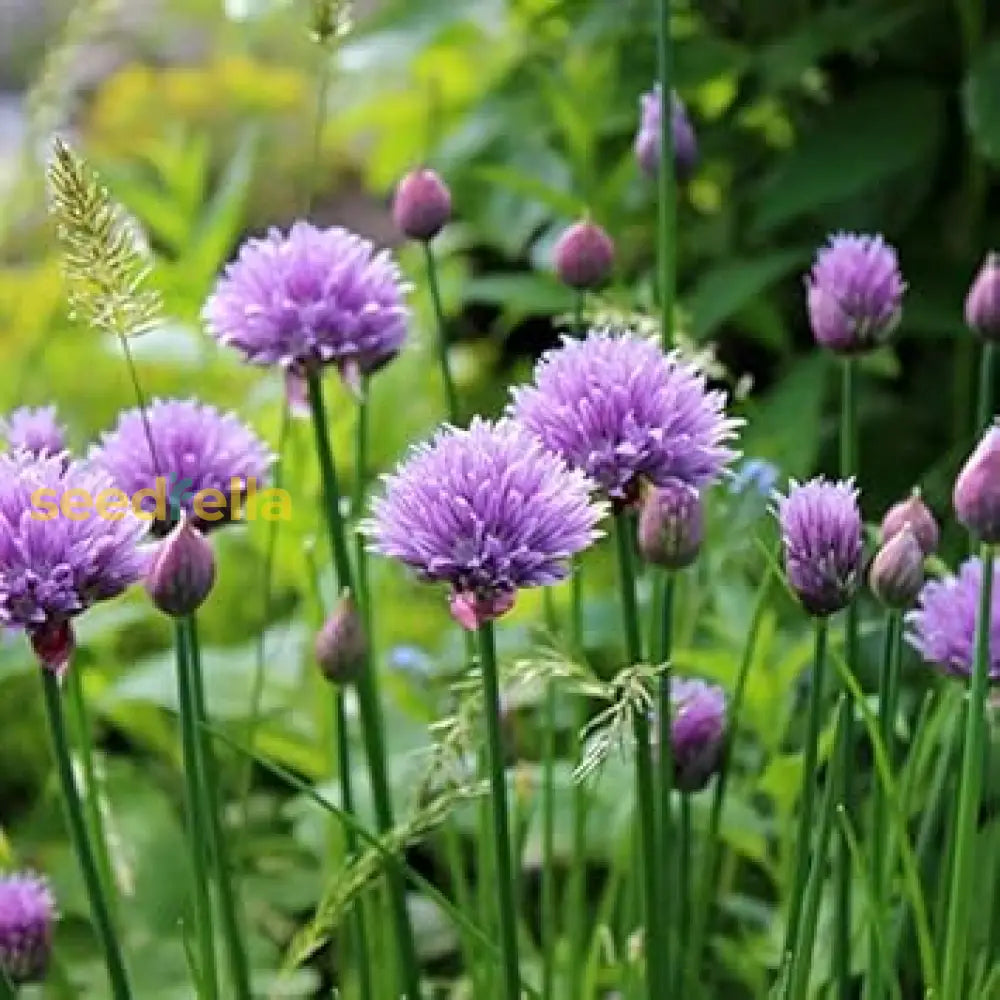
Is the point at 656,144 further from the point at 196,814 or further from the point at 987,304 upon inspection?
the point at 196,814

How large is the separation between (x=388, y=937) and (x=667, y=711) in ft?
0.72

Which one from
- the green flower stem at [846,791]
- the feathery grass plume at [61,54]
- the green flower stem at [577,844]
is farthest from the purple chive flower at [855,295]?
the feathery grass plume at [61,54]

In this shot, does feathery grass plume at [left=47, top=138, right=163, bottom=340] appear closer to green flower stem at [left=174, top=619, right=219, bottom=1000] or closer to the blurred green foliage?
green flower stem at [left=174, top=619, right=219, bottom=1000]

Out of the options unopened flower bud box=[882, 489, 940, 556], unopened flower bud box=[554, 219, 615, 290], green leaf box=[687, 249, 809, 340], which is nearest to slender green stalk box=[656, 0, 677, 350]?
unopened flower bud box=[554, 219, 615, 290]

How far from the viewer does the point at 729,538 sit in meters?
0.97

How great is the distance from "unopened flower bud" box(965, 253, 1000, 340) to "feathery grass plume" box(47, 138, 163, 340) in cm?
30

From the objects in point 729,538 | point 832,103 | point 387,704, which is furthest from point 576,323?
point 832,103

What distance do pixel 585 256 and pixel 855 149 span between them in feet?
1.95

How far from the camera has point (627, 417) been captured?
53cm

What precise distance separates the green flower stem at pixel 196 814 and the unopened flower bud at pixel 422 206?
0.64ft

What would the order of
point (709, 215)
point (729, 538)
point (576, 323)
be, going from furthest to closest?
1. point (709, 215)
2. point (729, 538)
3. point (576, 323)

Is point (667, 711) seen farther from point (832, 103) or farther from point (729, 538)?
point (832, 103)

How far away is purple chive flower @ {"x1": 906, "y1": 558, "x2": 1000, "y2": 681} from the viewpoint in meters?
0.65

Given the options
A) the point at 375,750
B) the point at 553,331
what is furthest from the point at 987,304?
the point at 553,331
